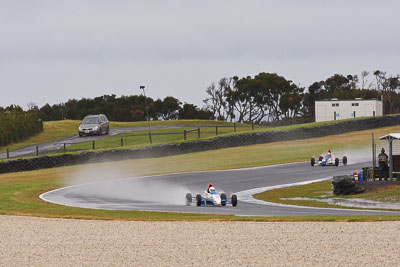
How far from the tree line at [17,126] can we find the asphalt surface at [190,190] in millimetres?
38860

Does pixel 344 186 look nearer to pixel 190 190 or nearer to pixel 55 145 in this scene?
pixel 190 190

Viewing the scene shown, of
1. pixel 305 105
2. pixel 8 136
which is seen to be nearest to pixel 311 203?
pixel 8 136

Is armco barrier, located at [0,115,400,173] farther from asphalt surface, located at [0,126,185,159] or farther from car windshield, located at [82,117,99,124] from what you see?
car windshield, located at [82,117,99,124]

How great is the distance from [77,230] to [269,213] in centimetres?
739

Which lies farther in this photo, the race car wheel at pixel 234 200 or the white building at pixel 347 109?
the white building at pixel 347 109

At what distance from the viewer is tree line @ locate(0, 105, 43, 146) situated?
7719cm

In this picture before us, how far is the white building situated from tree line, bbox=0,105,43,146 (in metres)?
36.8

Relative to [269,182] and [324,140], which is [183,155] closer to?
[324,140]

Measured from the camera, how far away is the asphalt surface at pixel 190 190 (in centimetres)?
2547

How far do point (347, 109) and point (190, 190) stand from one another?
2284 inches

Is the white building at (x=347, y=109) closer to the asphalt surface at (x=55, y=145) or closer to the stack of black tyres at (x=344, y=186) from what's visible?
the asphalt surface at (x=55, y=145)

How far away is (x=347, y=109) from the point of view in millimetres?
89125

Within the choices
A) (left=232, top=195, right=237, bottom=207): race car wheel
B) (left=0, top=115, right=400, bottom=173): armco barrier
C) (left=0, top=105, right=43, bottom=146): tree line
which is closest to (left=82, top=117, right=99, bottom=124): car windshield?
(left=0, top=105, right=43, bottom=146): tree line

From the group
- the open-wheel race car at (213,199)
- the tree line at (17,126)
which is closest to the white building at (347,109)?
the tree line at (17,126)
